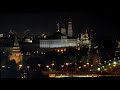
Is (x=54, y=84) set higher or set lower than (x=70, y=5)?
lower

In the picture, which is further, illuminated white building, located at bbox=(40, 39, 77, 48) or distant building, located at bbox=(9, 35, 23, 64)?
distant building, located at bbox=(9, 35, 23, 64)

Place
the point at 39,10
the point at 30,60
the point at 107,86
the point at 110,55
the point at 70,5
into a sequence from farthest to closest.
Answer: the point at 110,55 < the point at 30,60 < the point at 39,10 < the point at 70,5 < the point at 107,86

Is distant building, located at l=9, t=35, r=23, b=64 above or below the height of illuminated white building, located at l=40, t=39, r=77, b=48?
below

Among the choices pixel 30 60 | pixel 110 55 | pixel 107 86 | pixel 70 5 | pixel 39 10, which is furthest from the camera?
pixel 110 55

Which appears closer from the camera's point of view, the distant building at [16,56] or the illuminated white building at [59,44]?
the illuminated white building at [59,44]

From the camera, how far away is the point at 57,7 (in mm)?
2139

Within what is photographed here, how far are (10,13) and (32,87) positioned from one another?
0.74m

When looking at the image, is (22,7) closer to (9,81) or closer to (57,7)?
(57,7)

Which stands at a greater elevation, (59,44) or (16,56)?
(59,44)

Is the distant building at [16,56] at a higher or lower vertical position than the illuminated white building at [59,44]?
lower

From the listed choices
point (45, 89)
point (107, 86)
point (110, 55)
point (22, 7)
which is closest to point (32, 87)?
point (45, 89)

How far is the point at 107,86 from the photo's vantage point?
1.75m

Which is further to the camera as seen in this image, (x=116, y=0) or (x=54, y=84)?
(x=116, y=0)

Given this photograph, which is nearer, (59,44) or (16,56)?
(16,56)
